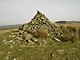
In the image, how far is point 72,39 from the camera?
1077 cm

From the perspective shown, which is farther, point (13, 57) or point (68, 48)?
point (68, 48)

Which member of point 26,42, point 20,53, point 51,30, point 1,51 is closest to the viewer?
point 20,53

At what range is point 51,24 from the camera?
15141 mm

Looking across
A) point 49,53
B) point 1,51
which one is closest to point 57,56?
point 49,53

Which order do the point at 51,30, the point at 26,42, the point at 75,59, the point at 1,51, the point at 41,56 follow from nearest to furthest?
1. the point at 75,59
2. the point at 41,56
3. the point at 1,51
4. the point at 26,42
5. the point at 51,30

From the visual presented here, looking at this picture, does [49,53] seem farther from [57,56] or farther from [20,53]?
[20,53]

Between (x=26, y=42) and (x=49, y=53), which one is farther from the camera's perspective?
(x=26, y=42)

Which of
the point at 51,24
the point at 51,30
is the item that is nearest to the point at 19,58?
the point at 51,30

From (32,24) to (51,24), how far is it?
6.75 ft

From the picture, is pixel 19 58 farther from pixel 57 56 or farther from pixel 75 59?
pixel 75 59

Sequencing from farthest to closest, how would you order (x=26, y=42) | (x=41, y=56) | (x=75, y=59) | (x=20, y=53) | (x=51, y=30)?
1. (x=51, y=30)
2. (x=26, y=42)
3. (x=20, y=53)
4. (x=41, y=56)
5. (x=75, y=59)

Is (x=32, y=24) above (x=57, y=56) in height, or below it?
above

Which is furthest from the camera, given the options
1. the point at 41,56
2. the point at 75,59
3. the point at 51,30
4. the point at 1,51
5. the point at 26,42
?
the point at 51,30

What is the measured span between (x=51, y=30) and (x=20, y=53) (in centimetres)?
730
